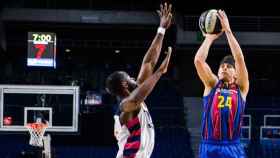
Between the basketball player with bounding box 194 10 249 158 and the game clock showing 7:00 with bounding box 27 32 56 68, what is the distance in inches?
550

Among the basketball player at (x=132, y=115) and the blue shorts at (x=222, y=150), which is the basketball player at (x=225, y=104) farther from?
the basketball player at (x=132, y=115)

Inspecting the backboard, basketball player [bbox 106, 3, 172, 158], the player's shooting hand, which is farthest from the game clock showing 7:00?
basketball player [bbox 106, 3, 172, 158]

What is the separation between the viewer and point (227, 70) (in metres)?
4.74

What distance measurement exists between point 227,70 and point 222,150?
672 mm

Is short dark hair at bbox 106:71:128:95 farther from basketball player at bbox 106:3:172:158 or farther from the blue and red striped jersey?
the blue and red striped jersey

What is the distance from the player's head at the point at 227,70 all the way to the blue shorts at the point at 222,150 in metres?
0.55

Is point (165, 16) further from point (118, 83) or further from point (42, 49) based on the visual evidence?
point (42, 49)

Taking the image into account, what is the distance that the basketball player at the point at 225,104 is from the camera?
470cm

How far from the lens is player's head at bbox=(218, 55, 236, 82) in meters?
4.73

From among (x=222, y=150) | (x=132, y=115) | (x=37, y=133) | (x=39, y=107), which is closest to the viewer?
(x=132, y=115)

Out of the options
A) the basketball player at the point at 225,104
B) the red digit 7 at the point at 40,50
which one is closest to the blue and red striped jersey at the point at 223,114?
the basketball player at the point at 225,104

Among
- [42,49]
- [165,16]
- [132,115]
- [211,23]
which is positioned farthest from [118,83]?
[42,49]

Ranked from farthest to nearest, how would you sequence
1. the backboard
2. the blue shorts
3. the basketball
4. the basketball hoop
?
the backboard, the basketball hoop, the basketball, the blue shorts

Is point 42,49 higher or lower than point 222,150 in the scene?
higher
